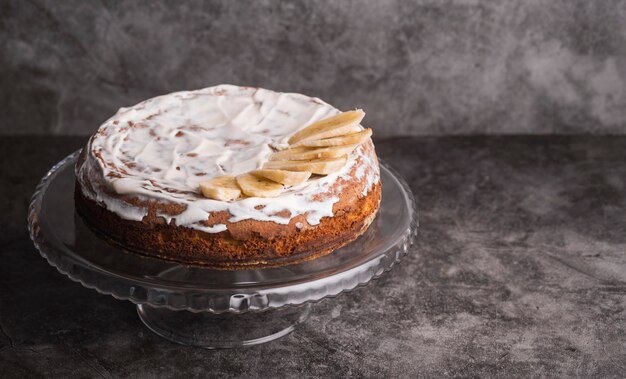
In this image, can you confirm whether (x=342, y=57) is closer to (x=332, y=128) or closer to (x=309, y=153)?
(x=332, y=128)

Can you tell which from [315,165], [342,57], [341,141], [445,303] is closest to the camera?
[315,165]

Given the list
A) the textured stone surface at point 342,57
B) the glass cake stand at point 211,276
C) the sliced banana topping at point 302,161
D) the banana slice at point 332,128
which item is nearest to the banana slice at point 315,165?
the sliced banana topping at point 302,161

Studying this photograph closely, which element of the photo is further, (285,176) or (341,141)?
(341,141)

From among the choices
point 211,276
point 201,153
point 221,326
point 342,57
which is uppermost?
point 201,153

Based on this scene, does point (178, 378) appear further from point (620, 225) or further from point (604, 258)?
point (620, 225)

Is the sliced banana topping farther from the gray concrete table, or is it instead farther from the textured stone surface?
the textured stone surface

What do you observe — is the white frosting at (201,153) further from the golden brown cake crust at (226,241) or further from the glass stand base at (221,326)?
the glass stand base at (221,326)

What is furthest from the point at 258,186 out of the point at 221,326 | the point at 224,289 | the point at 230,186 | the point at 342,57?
the point at 342,57

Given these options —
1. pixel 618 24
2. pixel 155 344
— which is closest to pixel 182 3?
pixel 155 344
